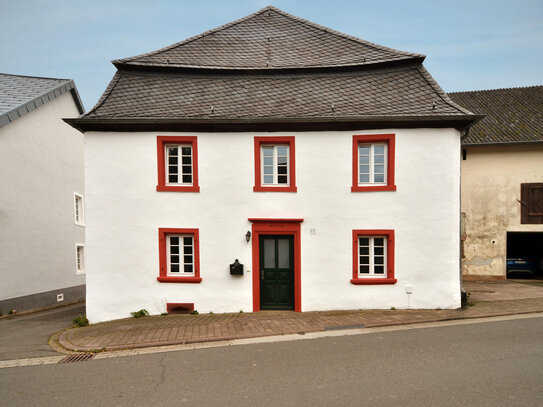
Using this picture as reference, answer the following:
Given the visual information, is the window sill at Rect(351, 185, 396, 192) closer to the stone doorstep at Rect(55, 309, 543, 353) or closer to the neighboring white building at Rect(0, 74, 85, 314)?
the stone doorstep at Rect(55, 309, 543, 353)

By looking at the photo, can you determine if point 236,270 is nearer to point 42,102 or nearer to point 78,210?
point 42,102

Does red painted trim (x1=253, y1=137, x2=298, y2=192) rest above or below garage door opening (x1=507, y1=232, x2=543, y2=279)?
above

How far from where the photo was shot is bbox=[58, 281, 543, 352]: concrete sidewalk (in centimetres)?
807

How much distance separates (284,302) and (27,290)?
10.4m

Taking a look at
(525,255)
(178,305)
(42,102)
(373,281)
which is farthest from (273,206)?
(525,255)

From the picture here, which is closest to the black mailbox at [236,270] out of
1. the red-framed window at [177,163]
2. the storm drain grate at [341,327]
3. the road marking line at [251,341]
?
the red-framed window at [177,163]

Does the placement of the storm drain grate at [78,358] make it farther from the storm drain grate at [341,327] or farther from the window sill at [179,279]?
the storm drain grate at [341,327]

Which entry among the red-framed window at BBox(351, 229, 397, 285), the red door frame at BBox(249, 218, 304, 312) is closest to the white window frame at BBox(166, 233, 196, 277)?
the red door frame at BBox(249, 218, 304, 312)

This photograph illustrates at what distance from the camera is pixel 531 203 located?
52.5 feet

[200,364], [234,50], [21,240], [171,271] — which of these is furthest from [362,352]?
[21,240]

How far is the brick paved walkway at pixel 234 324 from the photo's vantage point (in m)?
8.08

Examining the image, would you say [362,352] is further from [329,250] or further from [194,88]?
[194,88]

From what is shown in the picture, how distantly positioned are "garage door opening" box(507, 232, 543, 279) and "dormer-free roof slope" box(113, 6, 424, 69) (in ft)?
36.4

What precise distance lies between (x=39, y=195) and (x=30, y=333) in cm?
718
